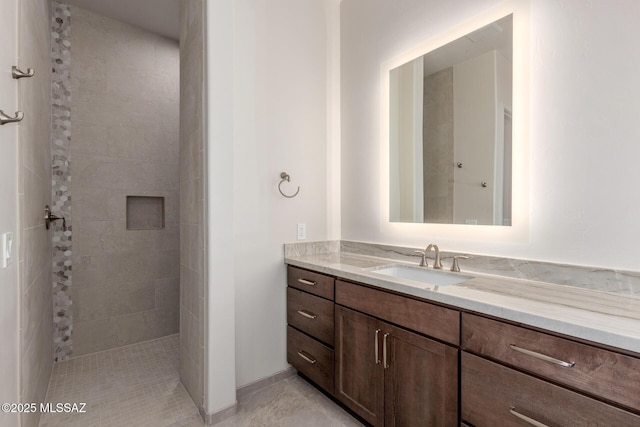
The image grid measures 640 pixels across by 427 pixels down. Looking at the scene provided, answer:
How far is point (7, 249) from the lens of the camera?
1.04 metres

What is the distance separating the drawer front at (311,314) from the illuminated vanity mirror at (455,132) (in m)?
0.78

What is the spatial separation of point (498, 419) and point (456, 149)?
1351mm

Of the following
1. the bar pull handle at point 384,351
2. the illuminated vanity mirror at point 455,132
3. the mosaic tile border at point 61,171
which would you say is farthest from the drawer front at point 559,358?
the mosaic tile border at point 61,171

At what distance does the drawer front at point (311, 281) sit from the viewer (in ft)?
5.81

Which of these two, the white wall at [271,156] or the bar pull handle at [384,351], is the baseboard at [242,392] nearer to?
the white wall at [271,156]

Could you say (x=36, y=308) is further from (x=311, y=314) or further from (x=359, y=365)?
(x=359, y=365)

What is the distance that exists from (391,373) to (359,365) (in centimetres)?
22

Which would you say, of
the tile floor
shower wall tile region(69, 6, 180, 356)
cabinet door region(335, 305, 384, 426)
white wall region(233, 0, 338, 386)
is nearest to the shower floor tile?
the tile floor

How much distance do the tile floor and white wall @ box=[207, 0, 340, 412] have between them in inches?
7.0

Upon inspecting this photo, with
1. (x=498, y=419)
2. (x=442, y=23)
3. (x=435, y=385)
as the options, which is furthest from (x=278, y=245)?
(x=442, y=23)

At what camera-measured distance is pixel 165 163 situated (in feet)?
9.59

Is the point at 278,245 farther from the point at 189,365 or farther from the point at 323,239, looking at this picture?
the point at 189,365

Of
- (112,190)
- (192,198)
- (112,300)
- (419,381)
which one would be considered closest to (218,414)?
(419,381)

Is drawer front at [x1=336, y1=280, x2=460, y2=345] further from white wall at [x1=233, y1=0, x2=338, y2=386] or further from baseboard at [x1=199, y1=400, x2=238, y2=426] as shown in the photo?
baseboard at [x1=199, y1=400, x2=238, y2=426]
